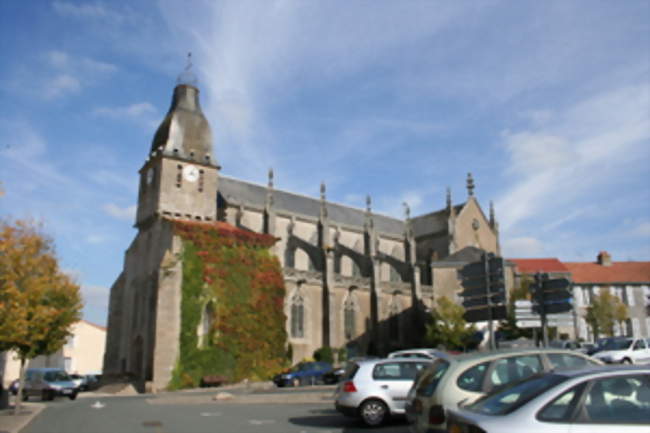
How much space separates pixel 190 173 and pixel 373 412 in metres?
27.6

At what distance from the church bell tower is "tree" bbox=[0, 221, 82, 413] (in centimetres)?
1484

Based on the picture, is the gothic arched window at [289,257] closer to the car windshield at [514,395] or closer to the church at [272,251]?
the church at [272,251]

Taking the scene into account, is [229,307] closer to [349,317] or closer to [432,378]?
[349,317]

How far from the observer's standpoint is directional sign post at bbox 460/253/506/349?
11.3 m

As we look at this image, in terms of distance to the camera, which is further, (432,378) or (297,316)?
(297,316)

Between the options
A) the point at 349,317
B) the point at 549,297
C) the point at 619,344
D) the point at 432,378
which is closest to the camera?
the point at 432,378

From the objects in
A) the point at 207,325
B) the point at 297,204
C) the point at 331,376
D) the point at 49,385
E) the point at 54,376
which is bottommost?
the point at 49,385

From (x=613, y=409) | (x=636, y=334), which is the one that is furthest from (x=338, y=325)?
(x=613, y=409)

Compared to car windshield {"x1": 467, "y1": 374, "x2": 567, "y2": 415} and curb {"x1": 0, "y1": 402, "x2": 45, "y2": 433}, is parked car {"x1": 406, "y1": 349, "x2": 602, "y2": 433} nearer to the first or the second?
car windshield {"x1": 467, "y1": 374, "x2": 567, "y2": 415}

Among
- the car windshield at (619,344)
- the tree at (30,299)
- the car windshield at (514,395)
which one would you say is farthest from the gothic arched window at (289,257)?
the car windshield at (514,395)

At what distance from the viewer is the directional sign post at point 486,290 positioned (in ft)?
37.1

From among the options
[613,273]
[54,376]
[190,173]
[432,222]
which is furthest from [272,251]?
[613,273]

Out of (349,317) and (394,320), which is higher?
(349,317)

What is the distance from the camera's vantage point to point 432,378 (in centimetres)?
789
